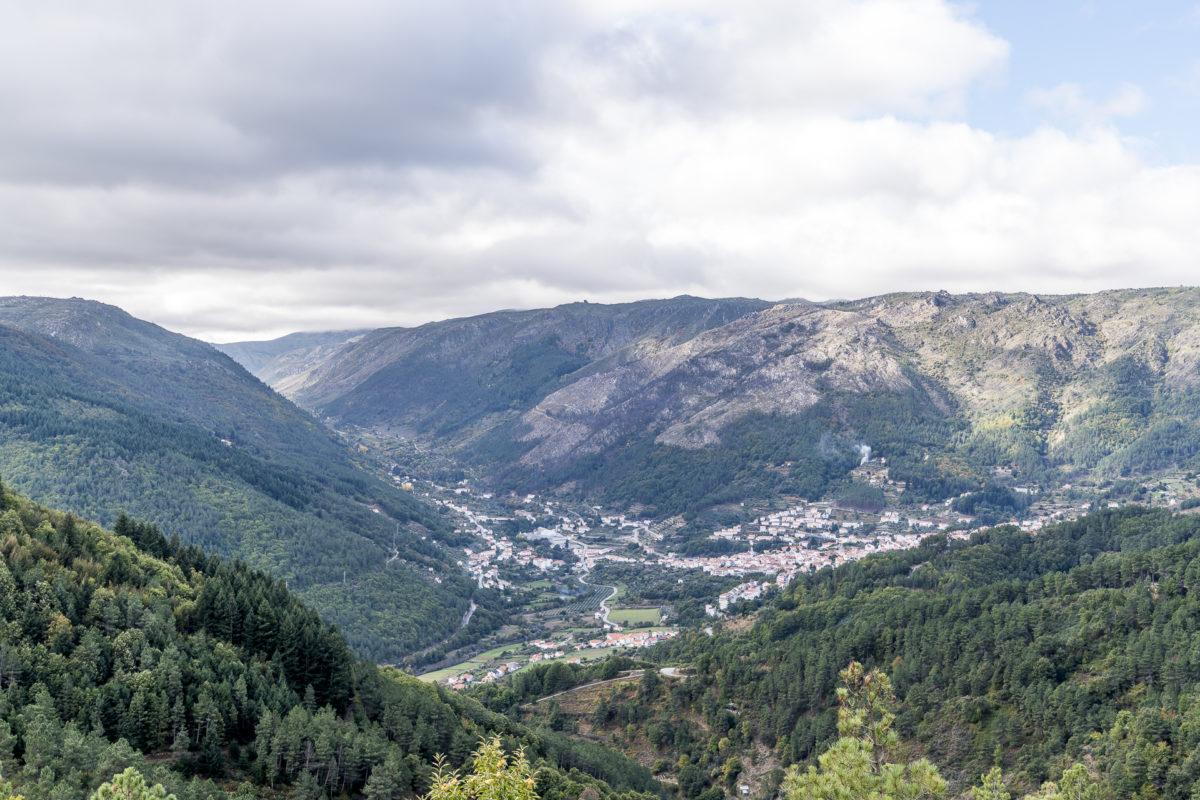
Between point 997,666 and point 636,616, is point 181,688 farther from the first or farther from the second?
Result: point 636,616

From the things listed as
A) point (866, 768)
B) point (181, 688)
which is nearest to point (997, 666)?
point (866, 768)

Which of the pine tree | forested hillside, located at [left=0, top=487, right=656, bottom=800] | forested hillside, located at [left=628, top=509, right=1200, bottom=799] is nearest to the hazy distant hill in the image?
forested hillside, located at [left=628, top=509, right=1200, bottom=799]

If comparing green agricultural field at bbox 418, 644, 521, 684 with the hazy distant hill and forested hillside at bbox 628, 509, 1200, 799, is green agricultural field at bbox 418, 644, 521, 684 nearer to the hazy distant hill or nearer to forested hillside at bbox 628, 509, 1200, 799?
the hazy distant hill

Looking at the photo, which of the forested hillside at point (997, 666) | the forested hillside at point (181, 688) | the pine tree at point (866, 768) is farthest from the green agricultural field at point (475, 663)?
the pine tree at point (866, 768)

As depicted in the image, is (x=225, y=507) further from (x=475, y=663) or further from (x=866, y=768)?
(x=866, y=768)

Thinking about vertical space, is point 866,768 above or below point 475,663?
above

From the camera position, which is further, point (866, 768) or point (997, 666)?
point (997, 666)

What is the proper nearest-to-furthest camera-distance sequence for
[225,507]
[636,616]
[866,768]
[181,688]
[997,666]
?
1. [866,768]
2. [181,688]
3. [997,666]
4. [225,507]
5. [636,616]

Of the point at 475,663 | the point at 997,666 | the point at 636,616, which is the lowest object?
the point at 636,616

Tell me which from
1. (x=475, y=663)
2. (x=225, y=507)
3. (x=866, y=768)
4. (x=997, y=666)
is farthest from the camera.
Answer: (x=225, y=507)
